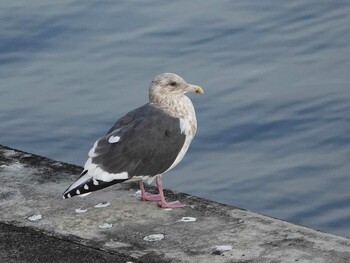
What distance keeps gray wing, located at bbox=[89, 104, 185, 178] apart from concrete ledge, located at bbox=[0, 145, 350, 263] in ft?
0.77

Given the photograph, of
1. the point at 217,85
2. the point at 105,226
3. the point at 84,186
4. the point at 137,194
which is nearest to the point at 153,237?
the point at 105,226

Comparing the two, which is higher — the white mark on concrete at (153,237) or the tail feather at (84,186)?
the tail feather at (84,186)

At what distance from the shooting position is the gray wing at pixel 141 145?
6.64m

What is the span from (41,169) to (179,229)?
4.04 ft

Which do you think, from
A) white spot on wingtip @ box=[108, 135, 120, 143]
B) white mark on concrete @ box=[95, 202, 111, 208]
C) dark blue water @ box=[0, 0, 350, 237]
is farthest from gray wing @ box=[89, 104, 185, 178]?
dark blue water @ box=[0, 0, 350, 237]

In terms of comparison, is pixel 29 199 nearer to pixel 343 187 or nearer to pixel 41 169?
pixel 41 169

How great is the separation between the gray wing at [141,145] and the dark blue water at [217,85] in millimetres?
3228

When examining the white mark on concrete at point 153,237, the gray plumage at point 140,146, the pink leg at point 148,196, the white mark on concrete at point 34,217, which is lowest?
the white mark on concrete at point 153,237

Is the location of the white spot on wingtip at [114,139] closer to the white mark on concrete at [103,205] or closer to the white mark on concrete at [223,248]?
the white mark on concrete at [103,205]

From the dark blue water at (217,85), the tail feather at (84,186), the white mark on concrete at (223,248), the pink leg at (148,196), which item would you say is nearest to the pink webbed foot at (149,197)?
the pink leg at (148,196)

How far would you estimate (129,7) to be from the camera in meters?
14.4

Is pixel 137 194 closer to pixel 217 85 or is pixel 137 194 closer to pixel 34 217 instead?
pixel 34 217

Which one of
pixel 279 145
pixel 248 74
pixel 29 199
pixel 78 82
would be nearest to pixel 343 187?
pixel 279 145

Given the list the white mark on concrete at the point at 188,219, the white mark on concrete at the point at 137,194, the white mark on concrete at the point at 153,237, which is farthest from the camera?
the white mark on concrete at the point at 137,194
